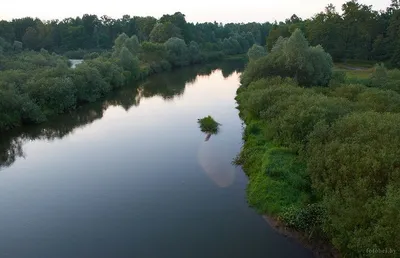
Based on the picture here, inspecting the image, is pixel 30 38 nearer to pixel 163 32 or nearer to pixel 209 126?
pixel 163 32

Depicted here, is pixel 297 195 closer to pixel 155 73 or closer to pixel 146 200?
pixel 146 200

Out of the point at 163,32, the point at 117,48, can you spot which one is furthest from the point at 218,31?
the point at 117,48

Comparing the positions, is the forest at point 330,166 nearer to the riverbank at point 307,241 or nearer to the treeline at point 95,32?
the riverbank at point 307,241

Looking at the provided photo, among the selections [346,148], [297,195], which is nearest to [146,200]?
[297,195]

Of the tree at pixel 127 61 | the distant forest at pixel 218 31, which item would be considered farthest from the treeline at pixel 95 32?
the tree at pixel 127 61

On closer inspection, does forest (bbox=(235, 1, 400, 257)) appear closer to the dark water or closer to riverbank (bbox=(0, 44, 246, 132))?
the dark water

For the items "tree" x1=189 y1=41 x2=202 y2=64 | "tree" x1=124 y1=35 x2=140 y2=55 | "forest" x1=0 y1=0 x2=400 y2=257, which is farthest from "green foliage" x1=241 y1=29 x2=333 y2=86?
"tree" x1=189 y1=41 x2=202 y2=64
